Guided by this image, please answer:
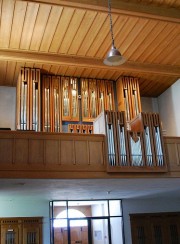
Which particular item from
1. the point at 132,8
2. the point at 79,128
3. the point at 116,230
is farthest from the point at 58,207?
the point at 132,8

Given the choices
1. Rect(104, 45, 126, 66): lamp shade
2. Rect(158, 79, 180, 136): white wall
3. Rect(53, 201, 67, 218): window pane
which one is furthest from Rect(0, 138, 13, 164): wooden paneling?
Rect(158, 79, 180, 136): white wall

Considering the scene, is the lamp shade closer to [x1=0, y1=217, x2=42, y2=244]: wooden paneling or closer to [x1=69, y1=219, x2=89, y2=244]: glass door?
[x1=0, y1=217, x2=42, y2=244]: wooden paneling

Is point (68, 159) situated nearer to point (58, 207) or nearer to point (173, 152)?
point (173, 152)

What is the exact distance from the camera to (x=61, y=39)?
32.3ft

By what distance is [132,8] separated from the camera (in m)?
8.87

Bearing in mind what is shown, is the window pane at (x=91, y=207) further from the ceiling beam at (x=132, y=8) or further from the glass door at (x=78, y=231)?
the ceiling beam at (x=132, y=8)

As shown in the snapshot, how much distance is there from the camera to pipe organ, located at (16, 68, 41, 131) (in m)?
10.5

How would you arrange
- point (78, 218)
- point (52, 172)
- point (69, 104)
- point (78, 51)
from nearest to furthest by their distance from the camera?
point (52, 172), point (78, 51), point (69, 104), point (78, 218)

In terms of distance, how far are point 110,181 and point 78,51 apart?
411cm

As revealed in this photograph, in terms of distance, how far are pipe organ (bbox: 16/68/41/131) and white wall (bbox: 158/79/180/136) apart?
16.2 ft

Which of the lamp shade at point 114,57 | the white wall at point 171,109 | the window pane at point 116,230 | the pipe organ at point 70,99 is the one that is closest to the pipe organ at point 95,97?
the pipe organ at point 70,99

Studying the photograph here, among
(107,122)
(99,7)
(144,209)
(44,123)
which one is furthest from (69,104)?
(144,209)

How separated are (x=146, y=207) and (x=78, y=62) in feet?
20.2

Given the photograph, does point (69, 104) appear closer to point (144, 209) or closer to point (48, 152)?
point (48, 152)
